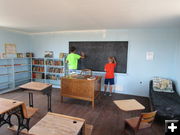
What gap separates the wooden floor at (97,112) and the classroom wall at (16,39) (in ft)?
7.32

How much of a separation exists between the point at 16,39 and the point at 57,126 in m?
5.29

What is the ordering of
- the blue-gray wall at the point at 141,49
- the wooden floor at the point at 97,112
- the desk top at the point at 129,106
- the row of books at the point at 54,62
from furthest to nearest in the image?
the row of books at the point at 54,62, the blue-gray wall at the point at 141,49, the wooden floor at the point at 97,112, the desk top at the point at 129,106

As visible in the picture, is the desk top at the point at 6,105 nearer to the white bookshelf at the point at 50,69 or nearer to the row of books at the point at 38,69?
the white bookshelf at the point at 50,69

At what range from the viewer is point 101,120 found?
296 centimetres

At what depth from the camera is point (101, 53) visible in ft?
16.0

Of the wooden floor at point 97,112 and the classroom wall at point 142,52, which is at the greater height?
the classroom wall at point 142,52

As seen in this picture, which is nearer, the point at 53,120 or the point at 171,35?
the point at 53,120

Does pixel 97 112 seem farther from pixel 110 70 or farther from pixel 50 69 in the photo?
pixel 50 69

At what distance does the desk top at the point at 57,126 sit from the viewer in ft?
4.49

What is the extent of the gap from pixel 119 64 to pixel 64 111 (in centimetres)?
274

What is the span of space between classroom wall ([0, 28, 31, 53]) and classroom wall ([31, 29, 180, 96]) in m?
2.34

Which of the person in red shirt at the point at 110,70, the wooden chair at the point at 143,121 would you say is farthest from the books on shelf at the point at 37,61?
the wooden chair at the point at 143,121

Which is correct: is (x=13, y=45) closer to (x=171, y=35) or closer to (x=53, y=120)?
(x=53, y=120)

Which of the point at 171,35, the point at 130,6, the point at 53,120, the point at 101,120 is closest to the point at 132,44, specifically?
the point at 171,35
